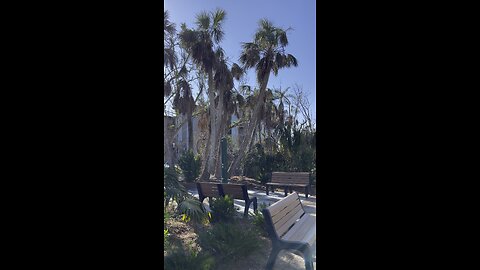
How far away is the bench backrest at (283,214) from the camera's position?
248cm

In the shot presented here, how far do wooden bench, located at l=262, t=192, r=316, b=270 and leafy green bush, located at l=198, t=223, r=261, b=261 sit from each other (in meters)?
0.45

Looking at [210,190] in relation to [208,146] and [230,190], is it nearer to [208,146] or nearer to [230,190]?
[230,190]

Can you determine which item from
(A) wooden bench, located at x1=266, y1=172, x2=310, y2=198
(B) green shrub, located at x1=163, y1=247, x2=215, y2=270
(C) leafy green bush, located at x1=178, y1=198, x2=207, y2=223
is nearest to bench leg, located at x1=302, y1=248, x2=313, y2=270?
(B) green shrub, located at x1=163, y1=247, x2=215, y2=270

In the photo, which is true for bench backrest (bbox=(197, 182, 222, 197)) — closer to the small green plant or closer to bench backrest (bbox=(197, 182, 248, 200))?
bench backrest (bbox=(197, 182, 248, 200))

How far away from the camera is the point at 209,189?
502cm

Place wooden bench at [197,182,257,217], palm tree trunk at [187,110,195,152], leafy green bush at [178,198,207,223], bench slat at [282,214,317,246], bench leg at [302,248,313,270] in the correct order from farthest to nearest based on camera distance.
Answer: palm tree trunk at [187,110,195,152], wooden bench at [197,182,257,217], leafy green bush at [178,198,207,223], bench slat at [282,214,317,246], bench leg at [302,248,313,270]

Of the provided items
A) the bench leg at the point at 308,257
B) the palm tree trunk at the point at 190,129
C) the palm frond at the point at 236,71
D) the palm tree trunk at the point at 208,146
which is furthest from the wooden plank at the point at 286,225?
the palm tree trunk at the point at 190,129

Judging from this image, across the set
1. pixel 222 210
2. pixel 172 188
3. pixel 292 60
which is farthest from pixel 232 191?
pixel 292 60

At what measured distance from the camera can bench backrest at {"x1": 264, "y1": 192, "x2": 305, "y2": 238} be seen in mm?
2478

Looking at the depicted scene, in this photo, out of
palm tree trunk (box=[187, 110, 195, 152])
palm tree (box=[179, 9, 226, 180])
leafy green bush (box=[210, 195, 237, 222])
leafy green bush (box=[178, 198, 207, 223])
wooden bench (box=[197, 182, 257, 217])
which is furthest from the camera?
palm tree trunk (box=[187, 110, 195, 152])

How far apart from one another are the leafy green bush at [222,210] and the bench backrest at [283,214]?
1.19m
